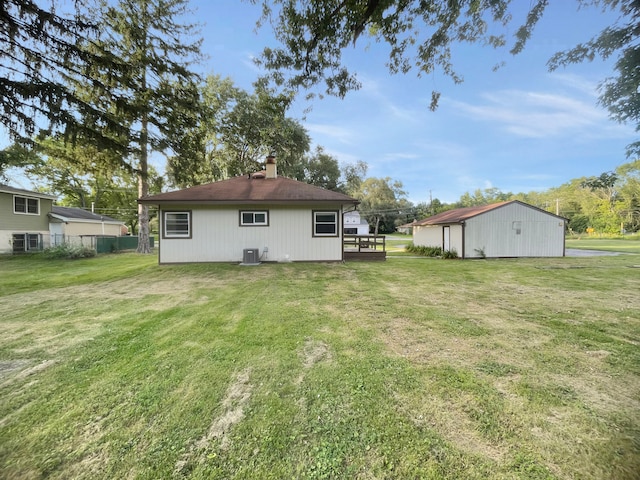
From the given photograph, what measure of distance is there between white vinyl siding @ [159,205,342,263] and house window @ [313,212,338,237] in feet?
0.53

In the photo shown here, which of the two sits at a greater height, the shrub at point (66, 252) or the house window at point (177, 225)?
the house window at point (177, 225)

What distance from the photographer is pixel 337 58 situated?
209 inches

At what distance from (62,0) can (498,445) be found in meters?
8.23

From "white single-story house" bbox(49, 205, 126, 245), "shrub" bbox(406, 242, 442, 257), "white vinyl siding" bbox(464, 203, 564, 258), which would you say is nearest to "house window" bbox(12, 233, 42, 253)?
"white single-story house" bbox(49, 205, 126, 245)

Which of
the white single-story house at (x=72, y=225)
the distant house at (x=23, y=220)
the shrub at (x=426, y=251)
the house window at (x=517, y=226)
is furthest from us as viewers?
the white single-story house at (x=72, y=225)

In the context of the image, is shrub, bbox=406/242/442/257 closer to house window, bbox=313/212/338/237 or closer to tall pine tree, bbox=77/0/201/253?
house window, bbox=313/212/338/237

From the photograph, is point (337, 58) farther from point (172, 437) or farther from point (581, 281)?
point (581, 281)

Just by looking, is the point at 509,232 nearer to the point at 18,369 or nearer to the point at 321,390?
the point at 321,390

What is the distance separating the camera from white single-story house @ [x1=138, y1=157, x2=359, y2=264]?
10.6m

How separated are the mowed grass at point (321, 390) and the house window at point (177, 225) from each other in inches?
213

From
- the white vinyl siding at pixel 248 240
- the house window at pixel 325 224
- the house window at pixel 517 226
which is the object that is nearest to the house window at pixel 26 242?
the white vinyl siding at pixel 248 240

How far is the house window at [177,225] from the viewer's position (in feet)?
35.0

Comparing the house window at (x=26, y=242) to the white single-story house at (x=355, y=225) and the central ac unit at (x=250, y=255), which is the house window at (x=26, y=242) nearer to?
the central ac unit at (x=250, y=255)

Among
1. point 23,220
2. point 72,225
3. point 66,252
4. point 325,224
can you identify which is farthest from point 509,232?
point 72,225
